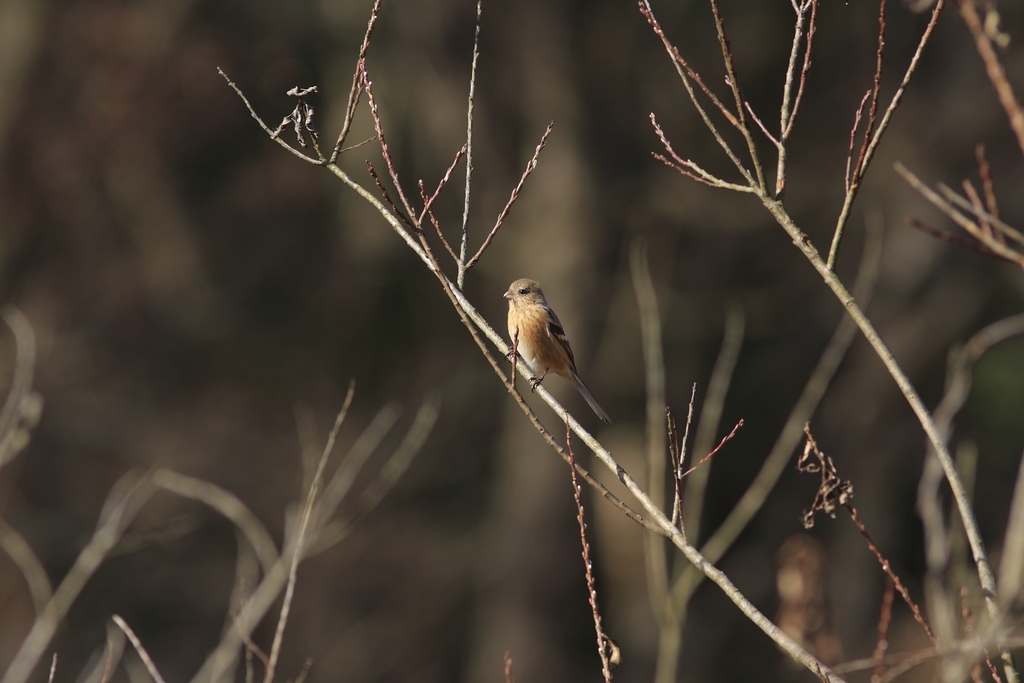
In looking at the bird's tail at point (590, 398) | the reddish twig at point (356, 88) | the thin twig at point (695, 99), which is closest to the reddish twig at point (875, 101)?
the thin twig at point (695, 99)

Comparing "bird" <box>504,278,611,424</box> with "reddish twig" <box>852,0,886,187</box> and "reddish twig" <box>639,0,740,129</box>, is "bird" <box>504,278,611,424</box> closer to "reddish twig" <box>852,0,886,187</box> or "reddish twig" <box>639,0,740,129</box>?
"reddish twig" <box>639,0,740,129</box>

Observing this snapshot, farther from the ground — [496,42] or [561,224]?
[496,42]

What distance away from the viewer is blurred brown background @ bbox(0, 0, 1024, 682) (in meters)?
11.9

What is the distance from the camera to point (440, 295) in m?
13.9

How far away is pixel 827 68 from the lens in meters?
12.9

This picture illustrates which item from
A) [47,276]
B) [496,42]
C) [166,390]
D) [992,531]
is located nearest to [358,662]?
[166,390]

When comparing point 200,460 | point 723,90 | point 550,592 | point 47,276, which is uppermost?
point 723,90

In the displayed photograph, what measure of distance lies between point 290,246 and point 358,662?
5.47 m

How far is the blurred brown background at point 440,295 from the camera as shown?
11883mm

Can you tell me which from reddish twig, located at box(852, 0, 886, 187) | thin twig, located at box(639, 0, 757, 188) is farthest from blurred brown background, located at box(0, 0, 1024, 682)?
reddish twig, located at box(852, 0, 886, 187)

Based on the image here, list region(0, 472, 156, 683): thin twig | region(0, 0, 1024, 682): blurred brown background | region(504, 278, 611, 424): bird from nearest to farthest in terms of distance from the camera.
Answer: region(0, 472, 156, 683): thin twig
region(504, 278, 611, 424): bird
region(0, 0, 1024, 682): blurred brown background

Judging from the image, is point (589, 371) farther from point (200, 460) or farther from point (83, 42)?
point (83, 42)

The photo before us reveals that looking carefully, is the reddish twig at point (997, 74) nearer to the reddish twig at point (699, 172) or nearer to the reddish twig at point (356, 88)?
the reddish twig at point (699, 172)

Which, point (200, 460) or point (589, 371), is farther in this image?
point (200, 460)
